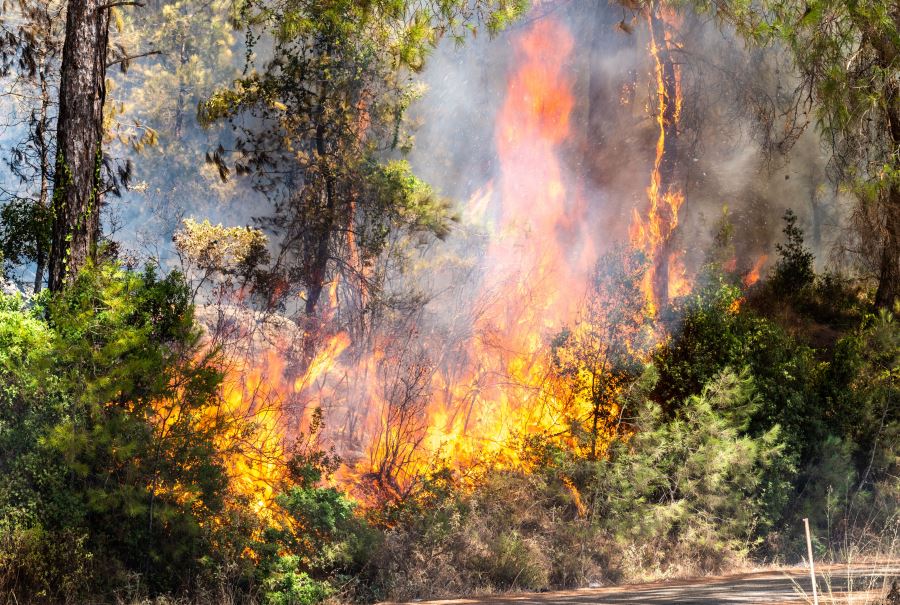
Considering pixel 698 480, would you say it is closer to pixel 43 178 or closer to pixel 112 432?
pixel 112 432

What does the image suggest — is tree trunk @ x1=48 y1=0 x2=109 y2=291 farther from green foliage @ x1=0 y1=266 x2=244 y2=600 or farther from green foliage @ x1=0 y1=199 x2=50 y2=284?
green foliage @ x1=0 y1=199 x2=50 y2=284

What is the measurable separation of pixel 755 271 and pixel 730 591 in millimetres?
12391

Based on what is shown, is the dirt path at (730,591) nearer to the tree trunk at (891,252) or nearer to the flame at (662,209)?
the flame at (662,209)

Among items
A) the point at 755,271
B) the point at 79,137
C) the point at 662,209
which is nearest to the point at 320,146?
the point at 79,137

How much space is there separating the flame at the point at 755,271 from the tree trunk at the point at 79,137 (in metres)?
14.9

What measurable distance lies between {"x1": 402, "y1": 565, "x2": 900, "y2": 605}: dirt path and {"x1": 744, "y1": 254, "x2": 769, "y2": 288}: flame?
358 inches

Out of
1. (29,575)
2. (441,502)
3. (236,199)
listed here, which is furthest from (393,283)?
(29,575)

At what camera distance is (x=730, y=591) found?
993 cm

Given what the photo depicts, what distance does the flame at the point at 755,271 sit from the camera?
20.4 metres

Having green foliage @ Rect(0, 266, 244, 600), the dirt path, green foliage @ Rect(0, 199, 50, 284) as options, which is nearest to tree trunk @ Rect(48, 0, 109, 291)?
green foliage @ Rect(0, 266, 244, 600)

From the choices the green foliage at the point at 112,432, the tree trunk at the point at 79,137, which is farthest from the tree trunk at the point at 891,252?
the tree trunk at the point at 79,137

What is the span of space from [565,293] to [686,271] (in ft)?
12.1

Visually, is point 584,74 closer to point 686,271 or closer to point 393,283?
point 686,271

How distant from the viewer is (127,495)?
9.02 metres
